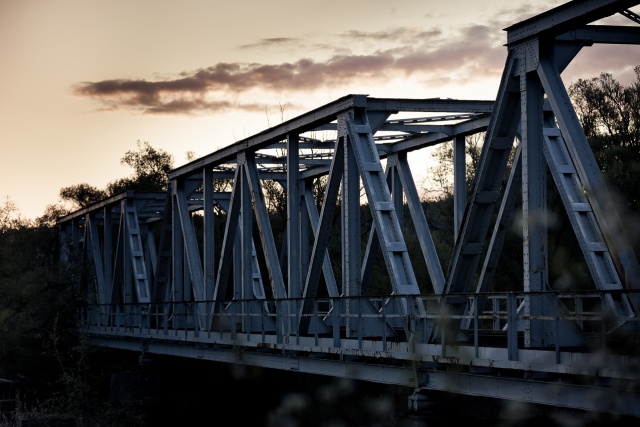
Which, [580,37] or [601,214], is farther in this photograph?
[580,37]

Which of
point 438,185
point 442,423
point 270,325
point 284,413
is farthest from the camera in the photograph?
point 438,185

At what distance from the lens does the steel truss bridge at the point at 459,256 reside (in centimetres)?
1545

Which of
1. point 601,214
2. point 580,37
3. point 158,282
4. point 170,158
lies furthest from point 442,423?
point 170,158

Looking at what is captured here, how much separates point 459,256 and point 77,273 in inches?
1330

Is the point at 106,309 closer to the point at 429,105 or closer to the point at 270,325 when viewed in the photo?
the point at 270,325

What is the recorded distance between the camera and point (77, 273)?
49.6 m

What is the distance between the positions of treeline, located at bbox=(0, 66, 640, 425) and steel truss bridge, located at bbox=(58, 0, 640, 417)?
2451mm

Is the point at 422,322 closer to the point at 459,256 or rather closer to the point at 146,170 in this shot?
the point at 459,256

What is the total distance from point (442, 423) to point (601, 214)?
14.8 ft

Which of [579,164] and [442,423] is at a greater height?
[579,164]

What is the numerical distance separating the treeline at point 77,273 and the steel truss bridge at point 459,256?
8.04 feet

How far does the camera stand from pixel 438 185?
51.5 metres

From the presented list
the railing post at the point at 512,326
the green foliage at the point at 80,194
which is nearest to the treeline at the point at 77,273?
the railing post at the point at 512,326

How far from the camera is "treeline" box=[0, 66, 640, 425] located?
3550cm
